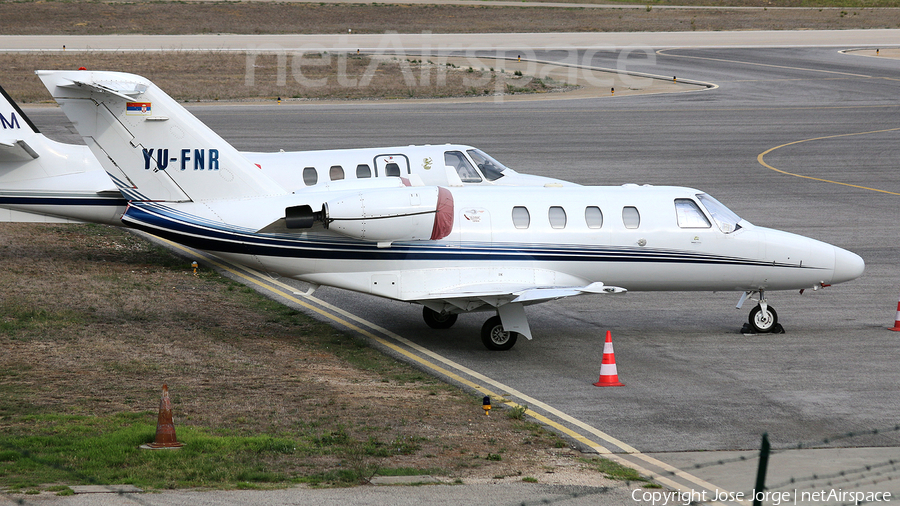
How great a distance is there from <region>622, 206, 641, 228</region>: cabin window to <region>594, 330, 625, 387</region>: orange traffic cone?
133 inches

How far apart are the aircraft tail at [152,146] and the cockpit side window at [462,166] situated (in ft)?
22.5

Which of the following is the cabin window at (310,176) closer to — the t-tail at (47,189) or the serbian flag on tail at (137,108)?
the t-tail at (47,189)

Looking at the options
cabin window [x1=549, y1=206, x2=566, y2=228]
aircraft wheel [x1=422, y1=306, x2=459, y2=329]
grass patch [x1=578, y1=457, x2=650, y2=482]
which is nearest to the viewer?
grass patch [x1=578, y1=457, x2=650, y2=482]

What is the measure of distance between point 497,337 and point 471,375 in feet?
5.61

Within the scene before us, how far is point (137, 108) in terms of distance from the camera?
56.6ft

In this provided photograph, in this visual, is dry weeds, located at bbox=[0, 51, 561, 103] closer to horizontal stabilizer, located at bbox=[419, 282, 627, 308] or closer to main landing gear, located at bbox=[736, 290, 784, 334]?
→ main landing gear, located at bbox=[736, 290, 784, 334]

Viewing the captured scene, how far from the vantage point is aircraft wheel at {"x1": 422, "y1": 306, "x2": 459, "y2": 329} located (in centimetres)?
1950

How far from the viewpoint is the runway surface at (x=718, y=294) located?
1391 cm

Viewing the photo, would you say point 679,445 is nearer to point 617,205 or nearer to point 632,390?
point 632,390

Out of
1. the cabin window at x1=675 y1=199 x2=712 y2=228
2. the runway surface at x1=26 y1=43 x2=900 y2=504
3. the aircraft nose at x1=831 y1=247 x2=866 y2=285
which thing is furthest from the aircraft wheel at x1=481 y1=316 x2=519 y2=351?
the aircraft nose at x1=831 y1=247 x2=866 y2=285

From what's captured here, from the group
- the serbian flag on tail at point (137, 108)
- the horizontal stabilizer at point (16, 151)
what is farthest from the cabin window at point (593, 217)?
the horizontal stabilizer at point (16, 151)

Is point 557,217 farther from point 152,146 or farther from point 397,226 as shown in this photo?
point 152,146

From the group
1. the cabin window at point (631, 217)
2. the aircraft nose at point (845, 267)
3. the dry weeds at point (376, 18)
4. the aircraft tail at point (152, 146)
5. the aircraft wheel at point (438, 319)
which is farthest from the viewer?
the dry weeds at point (376, 18)

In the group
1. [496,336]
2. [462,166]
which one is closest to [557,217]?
[496,336]
